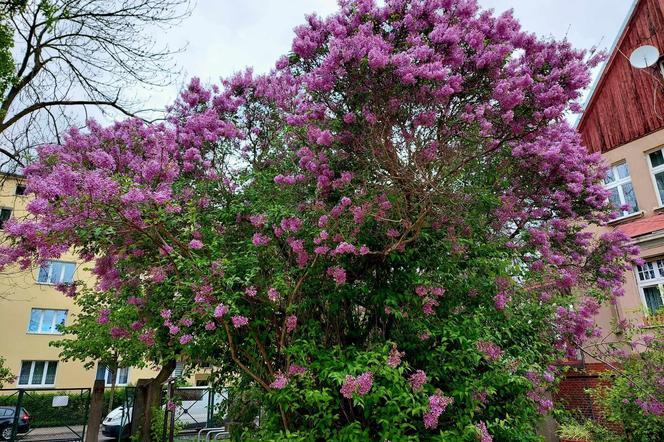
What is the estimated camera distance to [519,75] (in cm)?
512

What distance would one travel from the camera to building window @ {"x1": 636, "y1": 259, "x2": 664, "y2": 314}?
12086 mm

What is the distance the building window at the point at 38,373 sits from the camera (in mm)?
21641

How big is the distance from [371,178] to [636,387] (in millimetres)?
5847

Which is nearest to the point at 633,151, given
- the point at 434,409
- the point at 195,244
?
the point at 434,409

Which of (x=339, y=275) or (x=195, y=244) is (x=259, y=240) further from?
(x=339, y=275)

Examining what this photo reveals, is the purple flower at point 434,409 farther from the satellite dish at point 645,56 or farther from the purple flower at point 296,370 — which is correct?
the satellite dish at point 645,56

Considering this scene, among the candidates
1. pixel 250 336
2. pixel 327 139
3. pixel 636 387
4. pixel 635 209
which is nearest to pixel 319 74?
pixel 327 139

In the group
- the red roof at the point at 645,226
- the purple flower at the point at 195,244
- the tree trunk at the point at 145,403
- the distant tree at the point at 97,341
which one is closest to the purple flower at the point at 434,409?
the purple flower at the point at 195,244

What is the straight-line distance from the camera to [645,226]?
12.4 meters

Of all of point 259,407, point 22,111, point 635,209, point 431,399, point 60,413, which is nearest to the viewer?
point 431,399

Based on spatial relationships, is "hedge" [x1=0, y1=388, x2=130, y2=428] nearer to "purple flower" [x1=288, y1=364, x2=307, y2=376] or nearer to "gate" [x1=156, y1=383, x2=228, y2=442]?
"gate" [x1=156, y1=383, x2=228, y2=442]

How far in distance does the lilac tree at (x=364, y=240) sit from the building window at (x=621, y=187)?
989cm

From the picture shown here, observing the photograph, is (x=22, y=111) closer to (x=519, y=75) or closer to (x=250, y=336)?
(x=250, y=336)

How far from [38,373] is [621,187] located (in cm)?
2737
